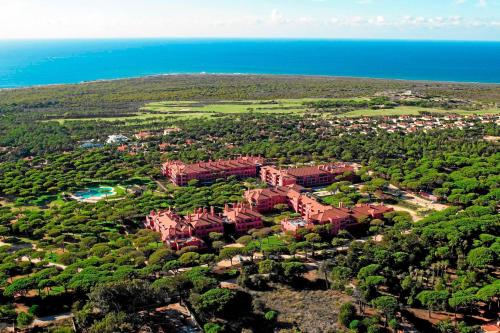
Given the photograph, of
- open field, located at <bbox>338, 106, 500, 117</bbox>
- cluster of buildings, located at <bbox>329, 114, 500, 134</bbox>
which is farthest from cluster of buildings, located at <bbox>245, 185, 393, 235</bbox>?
open field, located at <bbox>338, 106, 500, 117</bbox>

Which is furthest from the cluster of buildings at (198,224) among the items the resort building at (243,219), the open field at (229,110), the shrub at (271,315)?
the open field at (229,110)

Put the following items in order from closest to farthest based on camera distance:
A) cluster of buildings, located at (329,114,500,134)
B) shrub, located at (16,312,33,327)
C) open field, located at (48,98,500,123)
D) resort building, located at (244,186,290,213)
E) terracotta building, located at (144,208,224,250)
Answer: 1. shrub, located at (16,312,33,327)
2. terracotta building, located at (144,208,224,250)
3. resort building, located at (244,186,290,213)
4. cluster of buildings, located at (329,114,500,134)
5. open field, located at (48,98,500,123)

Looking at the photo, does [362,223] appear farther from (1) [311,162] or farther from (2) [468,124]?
(2) [468,124]

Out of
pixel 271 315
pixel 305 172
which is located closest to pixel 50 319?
Result: pixel 271 315

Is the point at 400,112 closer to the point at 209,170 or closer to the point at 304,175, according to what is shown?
the point at 304,175

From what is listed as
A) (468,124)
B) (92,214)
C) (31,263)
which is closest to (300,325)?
(31,263)

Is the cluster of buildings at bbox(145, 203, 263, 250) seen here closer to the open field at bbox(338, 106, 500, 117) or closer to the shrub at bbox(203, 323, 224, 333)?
the shrub at bbox(203, 323, 224, 333)
